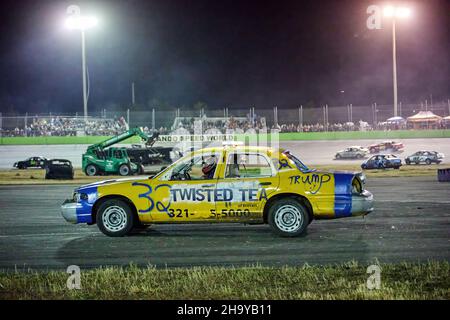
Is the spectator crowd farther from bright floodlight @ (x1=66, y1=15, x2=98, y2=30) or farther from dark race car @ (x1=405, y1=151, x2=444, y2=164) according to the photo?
dark race car @ (x1=405, y1=151, x2=444, y2=164)

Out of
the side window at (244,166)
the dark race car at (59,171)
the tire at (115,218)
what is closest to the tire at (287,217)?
the side window at (244,166)

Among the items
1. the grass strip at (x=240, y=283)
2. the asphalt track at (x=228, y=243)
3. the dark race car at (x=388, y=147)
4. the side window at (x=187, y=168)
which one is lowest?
the grass strip at (x=240, y=283)

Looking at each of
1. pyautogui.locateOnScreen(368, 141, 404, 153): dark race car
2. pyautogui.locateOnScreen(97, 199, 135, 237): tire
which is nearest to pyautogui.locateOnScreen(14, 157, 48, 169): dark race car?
pyautogui.locateOnScreen(368, 141, 404, 153): dark race car

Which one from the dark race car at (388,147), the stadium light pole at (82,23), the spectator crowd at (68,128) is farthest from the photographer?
the spectator crowd at (68,128)

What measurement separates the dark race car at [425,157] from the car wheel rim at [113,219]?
27.4 m

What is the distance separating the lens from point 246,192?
11445 millimetres

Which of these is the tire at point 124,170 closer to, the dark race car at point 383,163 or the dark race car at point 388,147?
the dark race car at point 383,163

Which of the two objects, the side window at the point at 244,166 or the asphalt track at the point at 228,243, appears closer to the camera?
the asphalt track at the point at 228,243

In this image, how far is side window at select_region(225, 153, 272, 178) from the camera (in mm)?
11617

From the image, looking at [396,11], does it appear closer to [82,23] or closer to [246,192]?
[82,23]

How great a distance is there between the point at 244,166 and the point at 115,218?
94.7 inches

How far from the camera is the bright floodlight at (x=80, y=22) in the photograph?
40.2 metres
